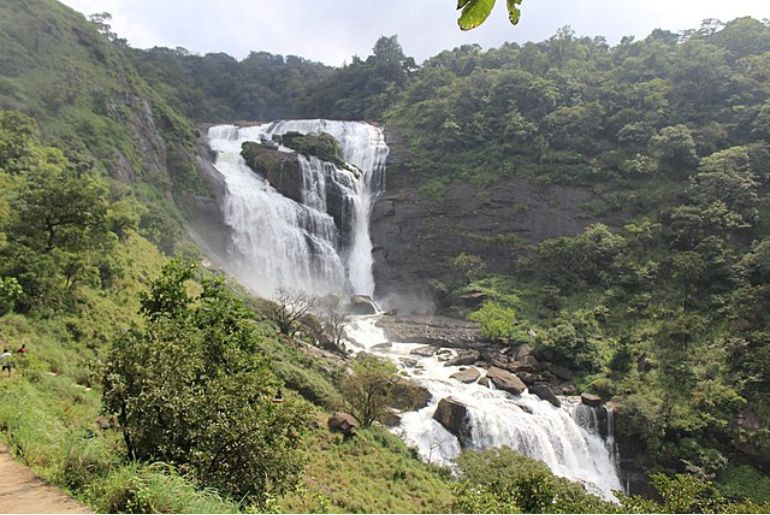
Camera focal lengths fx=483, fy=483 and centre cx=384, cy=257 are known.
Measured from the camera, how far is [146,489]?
4758 millimetres

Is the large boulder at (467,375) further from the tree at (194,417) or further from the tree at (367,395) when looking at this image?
the tree at (194,417)

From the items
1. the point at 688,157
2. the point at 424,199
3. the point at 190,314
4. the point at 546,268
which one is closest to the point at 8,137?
the point at 190,314

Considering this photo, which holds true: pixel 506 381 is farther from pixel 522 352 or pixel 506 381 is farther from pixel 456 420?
pixel 456 420

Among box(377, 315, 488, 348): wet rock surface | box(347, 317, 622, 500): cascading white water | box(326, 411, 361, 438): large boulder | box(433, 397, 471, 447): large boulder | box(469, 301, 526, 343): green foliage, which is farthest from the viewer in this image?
box(377, 315, 488, 348): wet rock surface

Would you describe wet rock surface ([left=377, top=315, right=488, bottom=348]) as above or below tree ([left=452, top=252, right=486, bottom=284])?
below

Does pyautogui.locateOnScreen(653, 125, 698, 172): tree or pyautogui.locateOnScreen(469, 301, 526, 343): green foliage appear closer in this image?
pyautogui.locateOnScreen(469, 301, 526, 343): green foliage

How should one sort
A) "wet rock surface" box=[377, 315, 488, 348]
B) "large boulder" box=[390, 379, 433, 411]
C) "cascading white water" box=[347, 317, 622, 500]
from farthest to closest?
"wet rock surface" box=[377, 315, 488, 348]
"large boulder" box=[390, 379, 433, 411]
"cascading white water" box=[347, 317, 622, 500]

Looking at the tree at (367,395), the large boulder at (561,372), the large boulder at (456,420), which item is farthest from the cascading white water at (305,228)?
the large boulder at (456,420)

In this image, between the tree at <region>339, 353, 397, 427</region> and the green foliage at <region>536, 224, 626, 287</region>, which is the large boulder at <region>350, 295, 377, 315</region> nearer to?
the green foliage at <region>536, 224, 626, 287</region>

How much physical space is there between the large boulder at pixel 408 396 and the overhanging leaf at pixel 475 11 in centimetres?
2173

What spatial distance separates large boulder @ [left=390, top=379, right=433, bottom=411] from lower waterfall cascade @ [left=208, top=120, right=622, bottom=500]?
1.43 ft

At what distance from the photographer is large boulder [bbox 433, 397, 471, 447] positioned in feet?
70.0

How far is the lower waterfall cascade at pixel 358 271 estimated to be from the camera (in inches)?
846

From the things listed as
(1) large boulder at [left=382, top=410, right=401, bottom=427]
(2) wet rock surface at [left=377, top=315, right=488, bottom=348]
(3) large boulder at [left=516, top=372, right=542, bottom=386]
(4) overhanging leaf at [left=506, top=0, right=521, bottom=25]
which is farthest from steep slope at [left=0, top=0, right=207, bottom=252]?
(4) overhanging leaf at [left=506, top=0, right=521, bottom=25]
